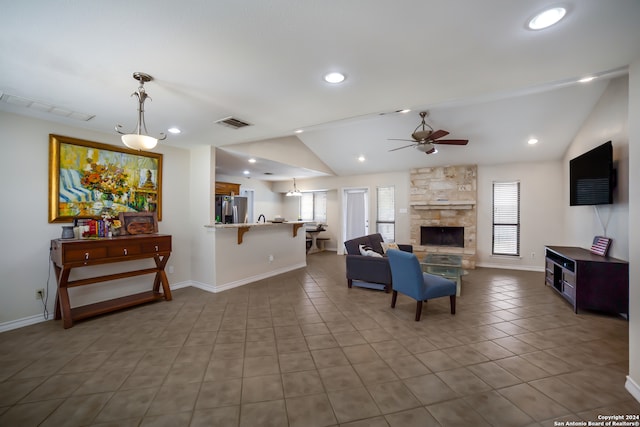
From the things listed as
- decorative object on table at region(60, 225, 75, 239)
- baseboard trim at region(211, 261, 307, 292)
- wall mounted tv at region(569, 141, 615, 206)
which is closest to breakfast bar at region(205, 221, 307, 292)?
baseboard trim at region(211, 261, 307, 292)

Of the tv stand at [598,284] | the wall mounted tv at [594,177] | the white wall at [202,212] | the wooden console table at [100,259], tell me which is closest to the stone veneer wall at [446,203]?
the wall mounted tv at [594,177]

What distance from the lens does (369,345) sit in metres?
2.59

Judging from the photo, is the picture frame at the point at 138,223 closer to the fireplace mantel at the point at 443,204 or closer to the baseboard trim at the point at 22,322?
the baseboard trim at the point at 22,322

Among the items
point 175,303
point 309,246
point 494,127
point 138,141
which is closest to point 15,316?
point 175,303

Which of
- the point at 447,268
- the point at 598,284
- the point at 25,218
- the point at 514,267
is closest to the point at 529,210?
the point at 514,267

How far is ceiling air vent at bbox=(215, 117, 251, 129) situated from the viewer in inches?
122

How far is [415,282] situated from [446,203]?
3807mm

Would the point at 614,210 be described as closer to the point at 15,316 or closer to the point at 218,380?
the point at 218,380

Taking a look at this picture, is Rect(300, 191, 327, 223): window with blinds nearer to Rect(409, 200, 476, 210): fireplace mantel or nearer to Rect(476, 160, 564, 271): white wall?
Rect(409, 200, 476, 210): fireplace mantel

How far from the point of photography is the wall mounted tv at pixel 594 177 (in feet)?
11.1

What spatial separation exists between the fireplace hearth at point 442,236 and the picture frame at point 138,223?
19.1ft

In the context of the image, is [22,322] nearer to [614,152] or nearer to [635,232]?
[635,232]

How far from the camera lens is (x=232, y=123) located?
3.23 meters

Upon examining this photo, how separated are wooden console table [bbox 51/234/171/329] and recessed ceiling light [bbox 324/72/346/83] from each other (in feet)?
10.2
